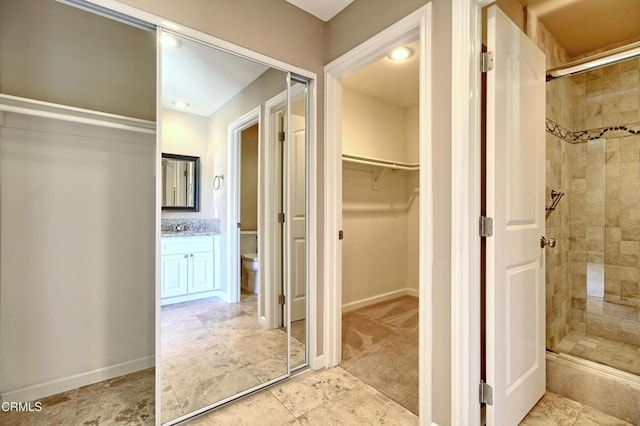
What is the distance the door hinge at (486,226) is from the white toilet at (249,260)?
4.52 ft

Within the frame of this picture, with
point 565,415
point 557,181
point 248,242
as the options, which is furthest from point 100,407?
point 557,181

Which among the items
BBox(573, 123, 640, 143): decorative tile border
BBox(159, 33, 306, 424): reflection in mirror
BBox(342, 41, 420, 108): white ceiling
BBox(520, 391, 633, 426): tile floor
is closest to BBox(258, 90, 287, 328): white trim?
BBox(159, 33, 306, 424): reflection in mirror

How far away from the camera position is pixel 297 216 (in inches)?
80.9

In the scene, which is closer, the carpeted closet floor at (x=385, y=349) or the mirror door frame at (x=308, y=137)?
the mirror door frame at (x=308, y=137)

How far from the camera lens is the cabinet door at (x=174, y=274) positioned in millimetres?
1547

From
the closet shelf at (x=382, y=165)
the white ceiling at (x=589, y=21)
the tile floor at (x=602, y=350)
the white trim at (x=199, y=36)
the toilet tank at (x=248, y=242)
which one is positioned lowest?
the tile floor at (x=602, y=350)

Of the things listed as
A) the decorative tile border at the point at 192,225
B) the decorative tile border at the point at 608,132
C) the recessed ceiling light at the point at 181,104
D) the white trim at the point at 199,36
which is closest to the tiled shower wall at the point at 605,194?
the decorative tile border at the point at 608,132

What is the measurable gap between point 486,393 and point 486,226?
0.79m

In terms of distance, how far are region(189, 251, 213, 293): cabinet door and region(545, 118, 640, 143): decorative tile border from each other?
260 cm

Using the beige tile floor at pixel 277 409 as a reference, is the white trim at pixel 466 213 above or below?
above

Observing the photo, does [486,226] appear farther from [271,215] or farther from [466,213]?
[271,215]

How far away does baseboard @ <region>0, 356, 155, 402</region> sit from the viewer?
61.6 inches

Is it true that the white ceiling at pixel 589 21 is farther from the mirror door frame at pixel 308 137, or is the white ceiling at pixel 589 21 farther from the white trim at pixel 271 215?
the white trim at pixel 271 215

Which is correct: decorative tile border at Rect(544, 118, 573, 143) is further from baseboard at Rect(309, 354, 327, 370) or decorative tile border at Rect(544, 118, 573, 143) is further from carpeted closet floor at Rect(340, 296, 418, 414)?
baseboard at Rect(309, 354, 327, 370)
